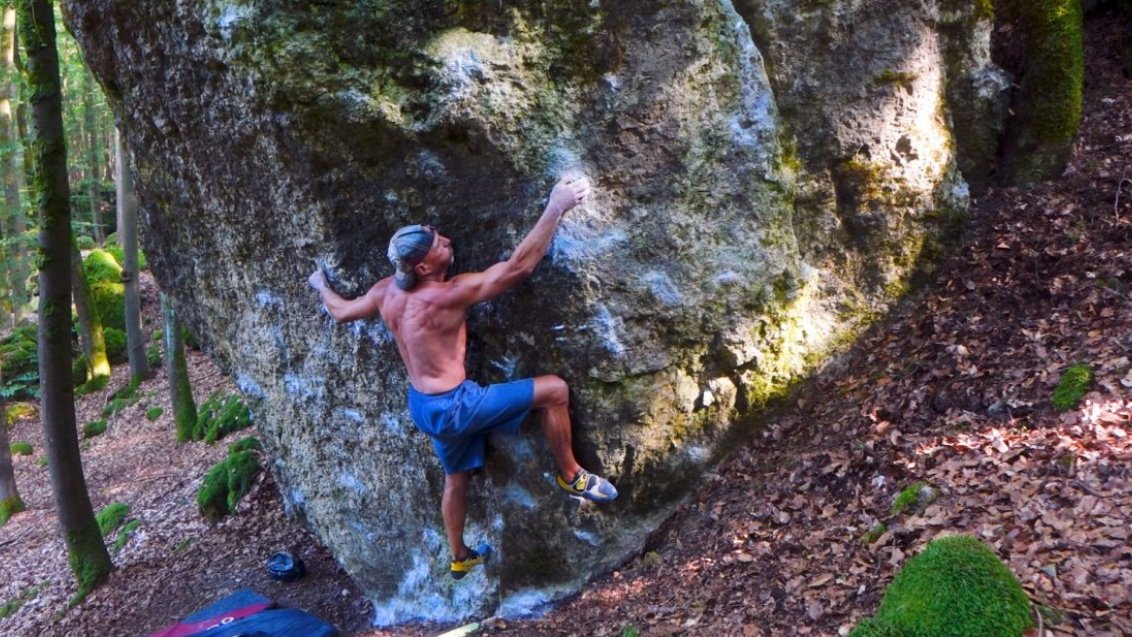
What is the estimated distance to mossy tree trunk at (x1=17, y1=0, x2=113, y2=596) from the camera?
24.1 feet

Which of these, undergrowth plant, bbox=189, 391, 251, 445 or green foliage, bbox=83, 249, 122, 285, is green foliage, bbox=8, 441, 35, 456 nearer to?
undergrowth plant, bbox=189, 391, 251, 445

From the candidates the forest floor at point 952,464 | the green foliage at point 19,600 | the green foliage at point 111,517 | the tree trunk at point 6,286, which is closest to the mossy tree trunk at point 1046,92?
the forest floor at point 952,464

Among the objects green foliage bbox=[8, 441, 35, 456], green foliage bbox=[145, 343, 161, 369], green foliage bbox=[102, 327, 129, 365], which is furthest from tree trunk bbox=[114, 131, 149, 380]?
green foliage bbox=[102, 327, 129, 365]

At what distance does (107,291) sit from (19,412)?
375 centimetres

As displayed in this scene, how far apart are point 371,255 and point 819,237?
11.2ft

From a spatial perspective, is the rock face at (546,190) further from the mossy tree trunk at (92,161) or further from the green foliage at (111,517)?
the mossy tree trunk at (92,161)

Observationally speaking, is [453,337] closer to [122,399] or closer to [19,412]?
[122,399]

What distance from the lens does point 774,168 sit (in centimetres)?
573

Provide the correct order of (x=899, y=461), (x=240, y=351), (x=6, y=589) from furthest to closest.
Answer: (x=6, y=589) < (x=240, y=351) < (x=899, y=461)

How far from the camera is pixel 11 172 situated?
17344 mm

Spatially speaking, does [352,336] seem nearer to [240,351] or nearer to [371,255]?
[371,255]

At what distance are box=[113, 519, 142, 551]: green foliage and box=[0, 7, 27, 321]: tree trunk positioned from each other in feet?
36.0

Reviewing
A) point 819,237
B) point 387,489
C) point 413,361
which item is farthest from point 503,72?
point 387,489

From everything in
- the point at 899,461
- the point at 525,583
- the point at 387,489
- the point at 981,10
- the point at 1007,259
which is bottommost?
the point at 525,583
